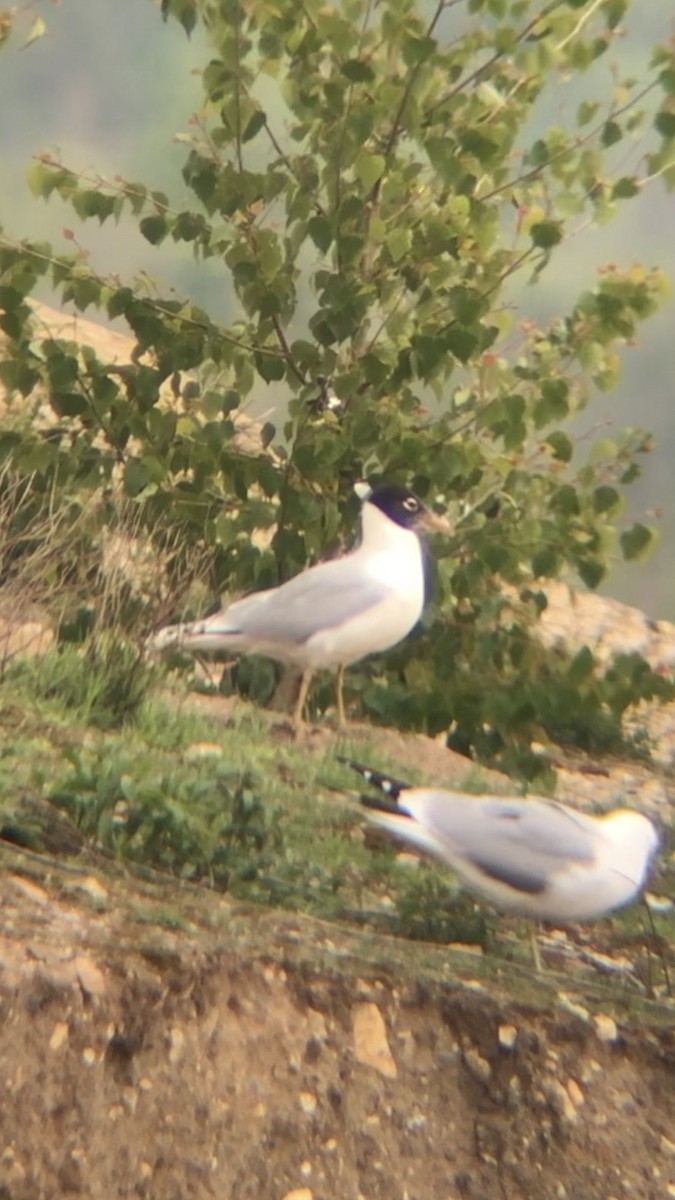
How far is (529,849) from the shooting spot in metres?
4.22

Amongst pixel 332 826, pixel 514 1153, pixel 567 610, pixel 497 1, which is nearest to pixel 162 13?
pixel 497 1

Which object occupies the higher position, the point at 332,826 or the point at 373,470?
the point at 373,470

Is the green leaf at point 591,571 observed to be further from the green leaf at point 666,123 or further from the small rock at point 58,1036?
the small rock at point 58,1036

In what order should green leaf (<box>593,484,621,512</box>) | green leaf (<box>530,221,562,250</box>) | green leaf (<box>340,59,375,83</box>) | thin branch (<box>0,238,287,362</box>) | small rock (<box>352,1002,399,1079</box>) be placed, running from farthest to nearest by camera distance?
green leaf (<box>593,484,621,512</box>)
thin branch (<box>0,238,287,362</box>)
green leaf (<box>530,221,562,250</box>)
green leaf (<box>340,59,375,83</box>)
small rock (<box>352,1002,399,1079</box>)

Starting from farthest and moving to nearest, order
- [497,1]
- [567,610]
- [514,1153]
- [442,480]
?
[567,610], [442,480], [497,1], [514,1153]

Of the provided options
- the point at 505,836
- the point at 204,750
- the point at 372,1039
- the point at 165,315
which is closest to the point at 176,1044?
the point at 372,1039

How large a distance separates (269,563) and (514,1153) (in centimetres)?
347

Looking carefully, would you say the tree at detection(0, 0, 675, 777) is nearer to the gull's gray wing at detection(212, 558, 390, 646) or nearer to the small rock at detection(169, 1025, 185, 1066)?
the gull's gray wing at detection(212, 558, 390, 646)

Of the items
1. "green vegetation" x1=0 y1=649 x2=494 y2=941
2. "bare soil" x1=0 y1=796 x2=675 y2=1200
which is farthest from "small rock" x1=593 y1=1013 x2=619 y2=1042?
"green vegetation" x1=0 y1=649 x2=494 y2=941

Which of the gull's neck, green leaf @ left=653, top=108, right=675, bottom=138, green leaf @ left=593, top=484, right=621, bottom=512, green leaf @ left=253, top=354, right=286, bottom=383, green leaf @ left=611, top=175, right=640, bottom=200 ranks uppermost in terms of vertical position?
green leaf @ left=653, top=108, right=675, bottom=138

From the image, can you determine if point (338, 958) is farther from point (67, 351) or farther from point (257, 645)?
point (67, 351)

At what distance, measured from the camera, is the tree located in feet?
21.5

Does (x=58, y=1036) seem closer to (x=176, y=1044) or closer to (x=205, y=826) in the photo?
(x=176, y=1044)

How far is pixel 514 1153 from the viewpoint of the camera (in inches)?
151
